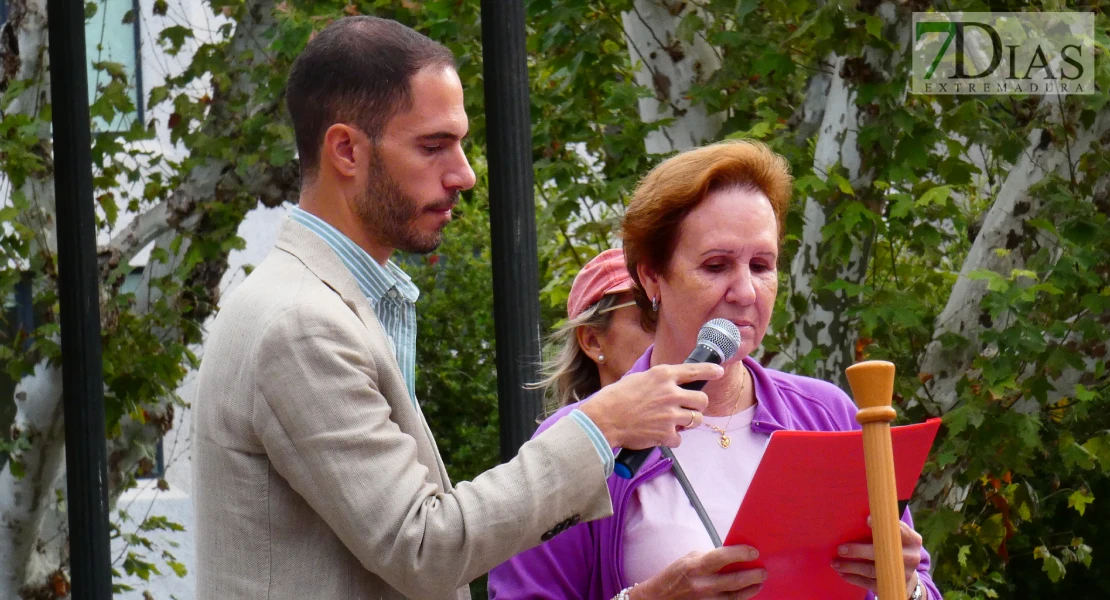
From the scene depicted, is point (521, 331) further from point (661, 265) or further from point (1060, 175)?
point (1060, 175)

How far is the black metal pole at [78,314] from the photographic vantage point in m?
4.30

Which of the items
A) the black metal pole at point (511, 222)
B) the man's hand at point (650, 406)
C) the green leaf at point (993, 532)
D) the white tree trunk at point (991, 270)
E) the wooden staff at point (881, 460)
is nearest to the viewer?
the wooden staff at point (881, 460)

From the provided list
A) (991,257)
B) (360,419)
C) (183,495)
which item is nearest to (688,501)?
(360,419)

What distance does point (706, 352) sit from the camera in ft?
7.18

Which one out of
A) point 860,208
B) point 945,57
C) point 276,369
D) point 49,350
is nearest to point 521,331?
point 276,369

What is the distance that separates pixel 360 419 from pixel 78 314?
2.68 meters

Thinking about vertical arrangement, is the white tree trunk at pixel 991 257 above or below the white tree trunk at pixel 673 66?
below

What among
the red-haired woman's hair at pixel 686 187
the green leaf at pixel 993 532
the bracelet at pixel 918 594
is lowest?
Result: the green leaf at pixel 993 532

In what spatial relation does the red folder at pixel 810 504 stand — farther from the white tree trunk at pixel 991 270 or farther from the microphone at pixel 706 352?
the white tree trunk at pixel 991 270

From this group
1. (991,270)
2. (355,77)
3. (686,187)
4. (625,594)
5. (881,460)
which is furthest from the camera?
(991,270)

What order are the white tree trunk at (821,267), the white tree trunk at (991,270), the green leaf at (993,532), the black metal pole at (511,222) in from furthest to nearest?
1. the green leaf at (993,532)
2. the white tree trunk at (991,270)
3. the white tree trunk at (821,267)
4. the black metal pole at (511,222)

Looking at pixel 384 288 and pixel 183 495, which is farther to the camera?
pixel 183 495

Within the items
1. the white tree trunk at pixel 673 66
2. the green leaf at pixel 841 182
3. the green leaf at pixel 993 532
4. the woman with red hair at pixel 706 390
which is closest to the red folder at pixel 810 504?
the woman with red hair at pixel 706 390

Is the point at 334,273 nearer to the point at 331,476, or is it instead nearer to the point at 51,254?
the point at 331,476
